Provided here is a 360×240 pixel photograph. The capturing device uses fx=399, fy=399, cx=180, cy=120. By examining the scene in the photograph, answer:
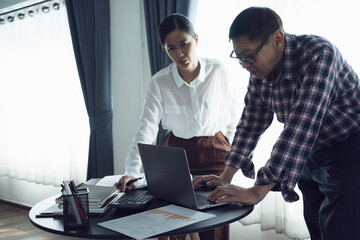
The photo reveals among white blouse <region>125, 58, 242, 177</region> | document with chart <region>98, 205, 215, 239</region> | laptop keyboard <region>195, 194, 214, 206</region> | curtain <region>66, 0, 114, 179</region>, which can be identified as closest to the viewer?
document with chart <region>98, 205, 215, 239</region>

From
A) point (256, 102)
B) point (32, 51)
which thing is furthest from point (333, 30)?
point (32, 51)

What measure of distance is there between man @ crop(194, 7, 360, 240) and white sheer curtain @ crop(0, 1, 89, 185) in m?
2.80

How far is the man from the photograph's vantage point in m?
1.13

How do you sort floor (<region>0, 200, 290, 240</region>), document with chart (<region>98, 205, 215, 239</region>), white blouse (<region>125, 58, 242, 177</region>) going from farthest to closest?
floor (<region>0, 200, 290, 240</region>) < white blouse (<region>125, 58, 242, 177</region>) < document with chart (<region>98, 205, 215, 239</region>)

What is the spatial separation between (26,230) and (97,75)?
155 cm

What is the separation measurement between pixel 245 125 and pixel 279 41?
1.31 feet

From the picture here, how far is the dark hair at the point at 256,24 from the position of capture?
1.20 m

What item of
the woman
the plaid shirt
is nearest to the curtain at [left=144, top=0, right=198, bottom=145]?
the woman

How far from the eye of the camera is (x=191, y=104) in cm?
197

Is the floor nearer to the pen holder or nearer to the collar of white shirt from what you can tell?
the collar of white shirt

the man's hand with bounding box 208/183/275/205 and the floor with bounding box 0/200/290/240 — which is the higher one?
the man's hand with bounding box 208/183/275/205

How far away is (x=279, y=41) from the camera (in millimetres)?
1246

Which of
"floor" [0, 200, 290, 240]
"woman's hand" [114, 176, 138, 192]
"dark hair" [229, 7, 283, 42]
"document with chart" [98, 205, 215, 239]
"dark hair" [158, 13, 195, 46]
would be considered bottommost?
"floor" [0, 200, 290, 240]

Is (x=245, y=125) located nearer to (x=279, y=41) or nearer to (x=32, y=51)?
(x=279, y=41)
